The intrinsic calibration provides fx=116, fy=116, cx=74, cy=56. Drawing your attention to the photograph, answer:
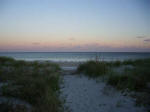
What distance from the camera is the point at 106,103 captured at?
3.88 m

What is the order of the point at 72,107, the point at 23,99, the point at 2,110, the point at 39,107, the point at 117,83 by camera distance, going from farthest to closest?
1. the point at 117,83
2. the point at 72,107
3. the point at 23,99
4. the point at 39,107
5. the point at 2,110

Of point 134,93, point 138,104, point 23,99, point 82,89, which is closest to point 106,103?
point 138,104

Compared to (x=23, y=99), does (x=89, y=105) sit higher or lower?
lower

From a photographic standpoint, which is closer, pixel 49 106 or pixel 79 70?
pixel 49 106

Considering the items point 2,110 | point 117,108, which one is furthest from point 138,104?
point 2,110

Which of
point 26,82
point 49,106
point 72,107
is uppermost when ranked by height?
point 26,82

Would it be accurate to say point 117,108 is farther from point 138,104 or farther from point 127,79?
point 127,79

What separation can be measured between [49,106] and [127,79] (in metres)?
3.58

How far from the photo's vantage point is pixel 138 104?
3609 mm

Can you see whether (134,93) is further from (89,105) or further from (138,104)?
(89,105)

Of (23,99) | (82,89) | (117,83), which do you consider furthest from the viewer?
(82,89)

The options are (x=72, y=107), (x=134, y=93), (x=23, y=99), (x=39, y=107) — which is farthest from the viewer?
(x=134, y=93)

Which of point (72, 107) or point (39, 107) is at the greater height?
point (39, 107)

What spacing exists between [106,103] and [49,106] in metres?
1.91
